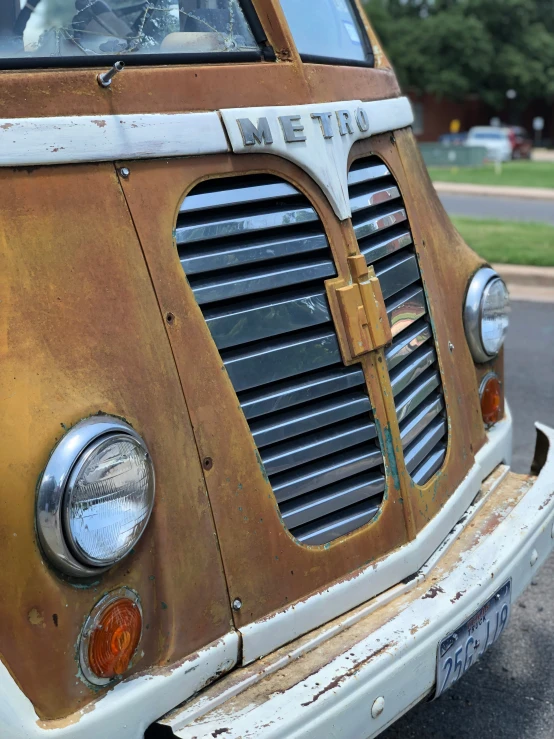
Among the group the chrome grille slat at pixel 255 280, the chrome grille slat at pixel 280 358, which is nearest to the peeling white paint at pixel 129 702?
the chrome grille slat at pixel 280 358

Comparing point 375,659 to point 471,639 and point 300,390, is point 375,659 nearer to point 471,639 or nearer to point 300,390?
point 471,639

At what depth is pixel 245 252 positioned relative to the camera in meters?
2.11

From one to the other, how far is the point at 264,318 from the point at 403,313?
0.59 meters

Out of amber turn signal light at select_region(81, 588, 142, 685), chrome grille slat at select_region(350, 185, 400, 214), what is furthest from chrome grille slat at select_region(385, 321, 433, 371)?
amber turn signal light at select_region(81, 588, 142, 685)

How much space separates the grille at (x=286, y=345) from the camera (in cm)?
206

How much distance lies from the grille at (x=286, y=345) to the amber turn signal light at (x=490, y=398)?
0.82 metres

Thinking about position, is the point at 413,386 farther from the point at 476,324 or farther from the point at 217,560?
the point at 217,560

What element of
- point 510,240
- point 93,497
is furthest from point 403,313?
point 510,240

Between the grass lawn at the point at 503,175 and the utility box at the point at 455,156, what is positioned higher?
the utility box at the point at 455,156

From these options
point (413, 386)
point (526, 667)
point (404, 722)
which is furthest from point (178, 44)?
point (526, 667)

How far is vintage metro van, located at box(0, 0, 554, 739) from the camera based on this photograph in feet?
5.75

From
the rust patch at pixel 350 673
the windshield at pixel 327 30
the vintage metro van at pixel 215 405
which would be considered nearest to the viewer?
the vintage metro van at pixel 215 405

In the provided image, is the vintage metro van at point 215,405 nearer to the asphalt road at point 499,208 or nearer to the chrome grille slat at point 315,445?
the chrome grille slat at point 315,445

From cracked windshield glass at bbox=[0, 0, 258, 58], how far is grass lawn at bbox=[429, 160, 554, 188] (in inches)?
834
